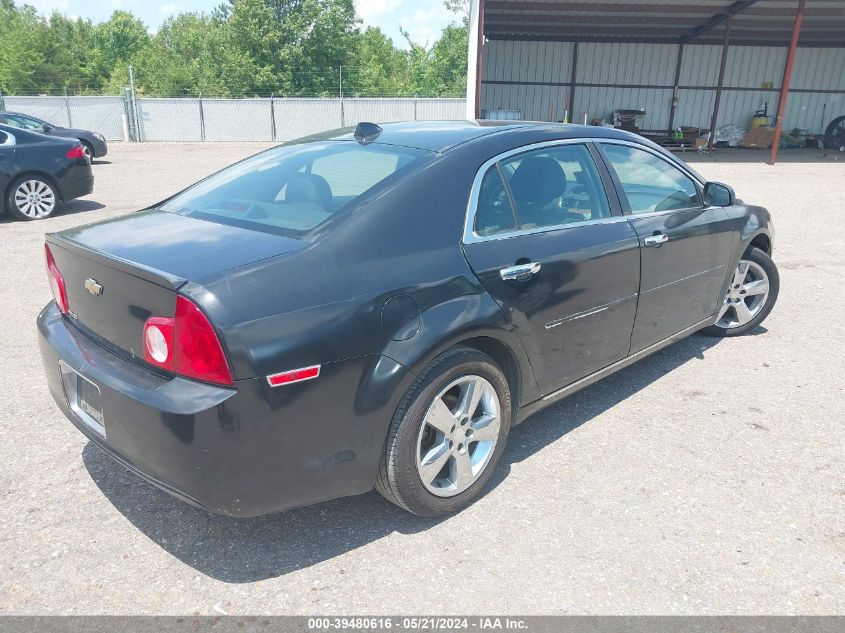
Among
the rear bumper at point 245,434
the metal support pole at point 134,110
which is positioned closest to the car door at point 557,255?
the rear bumper at point 245,434

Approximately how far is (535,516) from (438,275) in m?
1.14

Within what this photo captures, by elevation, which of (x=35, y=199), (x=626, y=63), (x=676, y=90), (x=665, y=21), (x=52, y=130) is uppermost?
(x=665, y=21)

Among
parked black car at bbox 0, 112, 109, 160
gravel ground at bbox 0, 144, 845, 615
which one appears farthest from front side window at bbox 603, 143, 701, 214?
parked black car at bbox 0, 112, 109, 160

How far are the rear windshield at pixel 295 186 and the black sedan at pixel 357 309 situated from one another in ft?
0.05

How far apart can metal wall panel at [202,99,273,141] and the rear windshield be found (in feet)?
87.4

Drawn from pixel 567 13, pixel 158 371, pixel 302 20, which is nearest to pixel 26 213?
pixel 158 371

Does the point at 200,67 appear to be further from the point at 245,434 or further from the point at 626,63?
the point at 245,434

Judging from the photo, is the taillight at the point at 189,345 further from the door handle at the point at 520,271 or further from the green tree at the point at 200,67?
the green tree at the point at 200,67

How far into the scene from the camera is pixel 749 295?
4.93 meters

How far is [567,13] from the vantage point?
21.4 metres

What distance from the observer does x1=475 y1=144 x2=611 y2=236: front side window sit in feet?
9.66

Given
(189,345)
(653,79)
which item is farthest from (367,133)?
(653,79)

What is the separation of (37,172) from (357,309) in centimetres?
926

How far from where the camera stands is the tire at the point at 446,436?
8.31 feet
